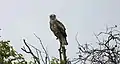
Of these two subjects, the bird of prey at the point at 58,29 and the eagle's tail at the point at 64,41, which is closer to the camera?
the eagle's tail at the point at 64,41

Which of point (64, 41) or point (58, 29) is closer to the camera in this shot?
point (64, 41)

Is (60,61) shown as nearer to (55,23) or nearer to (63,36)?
(63,36)

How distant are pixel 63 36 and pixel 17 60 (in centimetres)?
185

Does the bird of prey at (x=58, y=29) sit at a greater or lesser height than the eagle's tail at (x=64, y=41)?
greater

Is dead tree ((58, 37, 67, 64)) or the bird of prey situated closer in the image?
Result: dead tree ((58, 37, 67, 64))

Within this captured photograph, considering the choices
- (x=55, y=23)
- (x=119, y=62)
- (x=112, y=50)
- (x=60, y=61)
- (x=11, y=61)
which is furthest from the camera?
(x=11, y=61)

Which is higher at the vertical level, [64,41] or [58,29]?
[58,29]

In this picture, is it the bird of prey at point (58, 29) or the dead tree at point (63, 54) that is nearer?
the dead tree at point (63, 54)

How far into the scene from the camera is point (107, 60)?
588cm

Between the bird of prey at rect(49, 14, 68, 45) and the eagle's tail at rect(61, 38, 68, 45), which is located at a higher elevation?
the bird of prey at rect(49, 14, 68, 45)

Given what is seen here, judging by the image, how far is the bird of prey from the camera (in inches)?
226

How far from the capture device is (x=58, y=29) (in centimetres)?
634

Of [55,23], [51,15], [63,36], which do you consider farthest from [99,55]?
[51,15]

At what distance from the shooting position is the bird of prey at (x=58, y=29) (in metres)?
5.74
